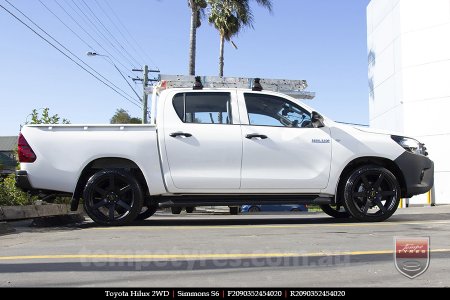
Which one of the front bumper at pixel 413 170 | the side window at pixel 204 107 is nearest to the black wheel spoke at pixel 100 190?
the side window at pixel 204 107

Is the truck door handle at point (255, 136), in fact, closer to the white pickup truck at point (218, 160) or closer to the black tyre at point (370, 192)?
the white pickup truck at point (218, 160)

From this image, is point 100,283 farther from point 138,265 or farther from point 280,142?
point 280,142

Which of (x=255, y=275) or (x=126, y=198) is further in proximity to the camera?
(x=126, y=198)

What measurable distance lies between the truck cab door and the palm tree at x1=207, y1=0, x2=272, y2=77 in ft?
65.2

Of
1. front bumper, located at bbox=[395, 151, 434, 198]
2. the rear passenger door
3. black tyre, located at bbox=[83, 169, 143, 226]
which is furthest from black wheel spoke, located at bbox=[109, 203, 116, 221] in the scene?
front bumper, located at bbox=[395, 151, 434, 198]

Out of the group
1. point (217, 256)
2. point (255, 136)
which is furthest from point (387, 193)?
point (217, 256)

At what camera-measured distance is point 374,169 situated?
22.1 ft

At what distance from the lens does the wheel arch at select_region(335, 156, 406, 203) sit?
6.82 metres

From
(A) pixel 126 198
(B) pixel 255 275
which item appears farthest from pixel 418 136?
(B) pixel 255 275

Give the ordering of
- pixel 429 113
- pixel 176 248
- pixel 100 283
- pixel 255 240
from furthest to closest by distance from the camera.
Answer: pixel 429 113, pixel 255 240, pixel 176 248, pixel 100 283

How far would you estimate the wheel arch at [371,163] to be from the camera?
6824 mm

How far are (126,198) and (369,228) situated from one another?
3346 millimetres

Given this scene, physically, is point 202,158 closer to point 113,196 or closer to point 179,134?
point 179,134

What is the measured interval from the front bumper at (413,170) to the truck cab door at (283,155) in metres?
1.10
